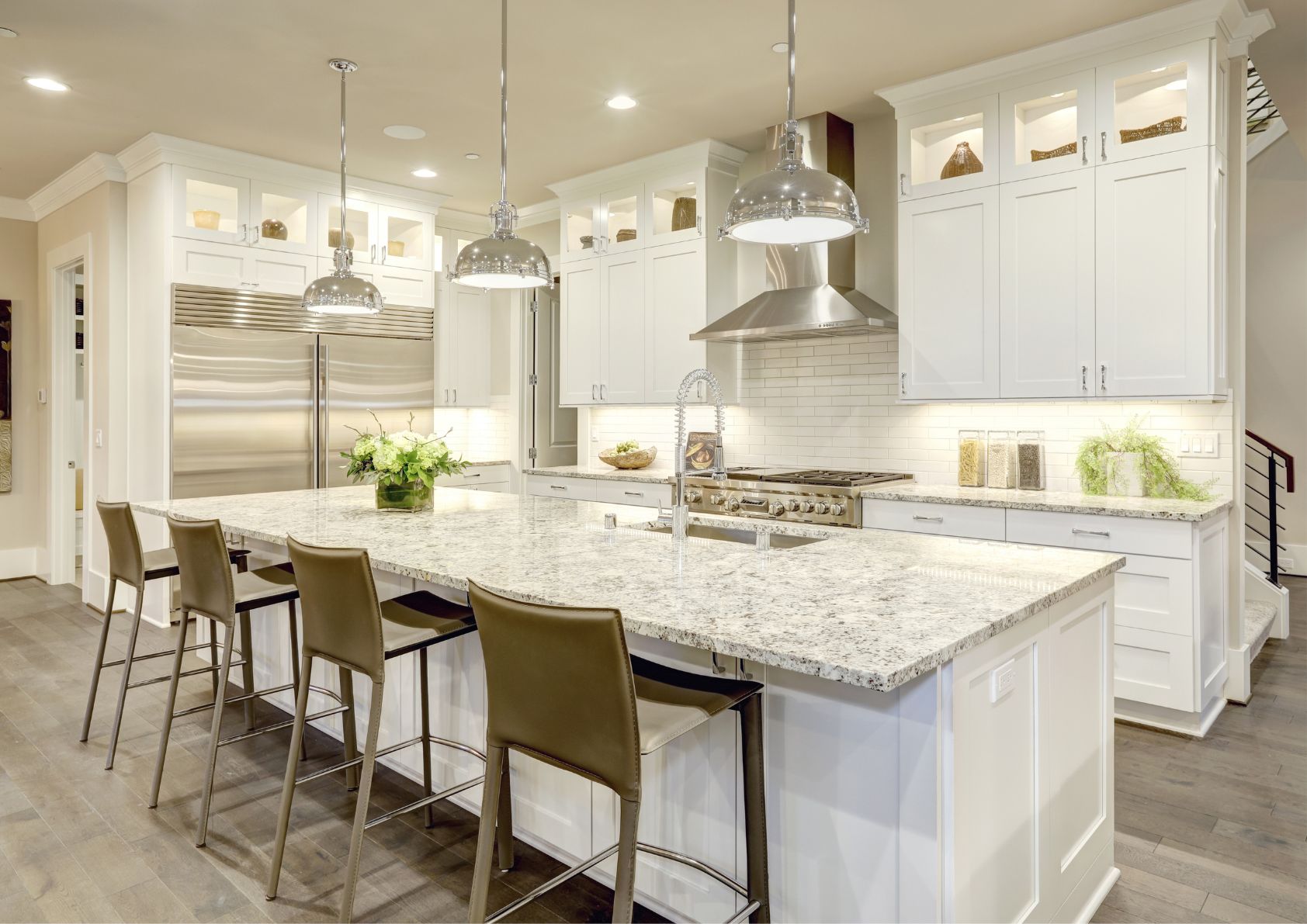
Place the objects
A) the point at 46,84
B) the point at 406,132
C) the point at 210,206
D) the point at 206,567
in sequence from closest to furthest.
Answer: the point at 206,567 < the point at 46,84 < the point at 406,132 < the point at 210,206

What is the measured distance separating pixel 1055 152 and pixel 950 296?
0.74 meters

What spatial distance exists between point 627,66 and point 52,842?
360cm

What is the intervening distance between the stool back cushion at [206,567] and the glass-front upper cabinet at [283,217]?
2.94 meters

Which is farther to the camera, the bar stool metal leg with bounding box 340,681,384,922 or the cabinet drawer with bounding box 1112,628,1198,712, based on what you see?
the cabinet drawer with bounding box 1112,628,1198,712

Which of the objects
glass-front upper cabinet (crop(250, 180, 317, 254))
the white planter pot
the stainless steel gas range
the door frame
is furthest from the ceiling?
the stainless steel gas range

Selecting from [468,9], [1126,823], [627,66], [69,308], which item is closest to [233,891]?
[1126,823]

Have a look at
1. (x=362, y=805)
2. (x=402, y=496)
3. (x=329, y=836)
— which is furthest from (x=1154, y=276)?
(x=329, y=836)

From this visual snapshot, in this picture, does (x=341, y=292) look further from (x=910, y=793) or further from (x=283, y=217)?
(x=910, y=793)

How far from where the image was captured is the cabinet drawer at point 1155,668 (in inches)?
124

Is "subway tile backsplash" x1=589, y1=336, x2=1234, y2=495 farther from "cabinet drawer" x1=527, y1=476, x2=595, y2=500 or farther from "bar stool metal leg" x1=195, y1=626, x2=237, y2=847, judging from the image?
"bar stool metal leg" x1=195, y1=626, x2=237, y2=847

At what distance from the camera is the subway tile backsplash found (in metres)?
3.67

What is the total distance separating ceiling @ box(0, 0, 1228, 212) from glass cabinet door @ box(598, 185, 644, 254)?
1.06 feet

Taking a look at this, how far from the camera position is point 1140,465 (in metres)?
3.56

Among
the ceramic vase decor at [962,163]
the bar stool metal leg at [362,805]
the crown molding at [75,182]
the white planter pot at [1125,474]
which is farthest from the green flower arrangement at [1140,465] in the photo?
the crown molding at [75,182]
